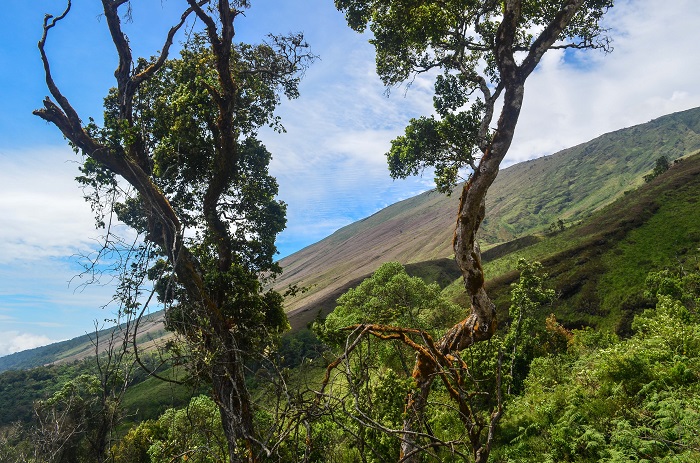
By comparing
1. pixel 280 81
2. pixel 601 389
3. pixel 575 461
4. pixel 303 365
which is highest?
pixel 280 81

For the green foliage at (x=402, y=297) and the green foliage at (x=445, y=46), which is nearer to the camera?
the green foliage at (x=445, y=46)

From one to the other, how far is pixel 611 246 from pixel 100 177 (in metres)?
96.5

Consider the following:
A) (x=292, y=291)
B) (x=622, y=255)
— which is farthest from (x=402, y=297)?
(x=622, y=255)

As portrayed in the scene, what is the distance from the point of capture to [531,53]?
6.98 metres

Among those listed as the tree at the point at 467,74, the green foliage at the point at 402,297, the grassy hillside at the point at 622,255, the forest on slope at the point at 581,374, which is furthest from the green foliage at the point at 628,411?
the grassy hillside at the point at 622,255

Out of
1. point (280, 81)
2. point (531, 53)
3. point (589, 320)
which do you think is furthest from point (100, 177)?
point (589, 320)

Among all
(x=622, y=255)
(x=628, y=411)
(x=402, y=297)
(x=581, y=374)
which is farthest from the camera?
(x=622, y=255)

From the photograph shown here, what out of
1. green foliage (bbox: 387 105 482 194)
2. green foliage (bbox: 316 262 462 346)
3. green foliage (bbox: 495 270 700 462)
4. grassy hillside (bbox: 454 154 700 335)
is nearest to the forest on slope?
green foliage (bbox: 495 270 700 462)

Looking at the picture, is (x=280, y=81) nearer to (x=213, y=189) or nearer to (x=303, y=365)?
(x=213, y=189)

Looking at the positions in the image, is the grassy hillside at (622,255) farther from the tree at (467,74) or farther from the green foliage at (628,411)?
the tree at (467,74)

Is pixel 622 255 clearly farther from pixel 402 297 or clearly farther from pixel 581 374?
pixel 581 374

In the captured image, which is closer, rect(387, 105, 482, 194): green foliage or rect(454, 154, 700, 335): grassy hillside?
rect(387, 105, 482, 194): green foliage

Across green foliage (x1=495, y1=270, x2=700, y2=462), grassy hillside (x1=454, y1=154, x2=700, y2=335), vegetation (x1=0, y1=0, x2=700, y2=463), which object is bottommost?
grassy hillside (x1=454, y1=154, x2=700, y2=335)

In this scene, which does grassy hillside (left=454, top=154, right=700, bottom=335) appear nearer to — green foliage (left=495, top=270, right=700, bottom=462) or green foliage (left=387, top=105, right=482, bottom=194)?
green foliage (left=495, top=270, right=700, bottom=462)
